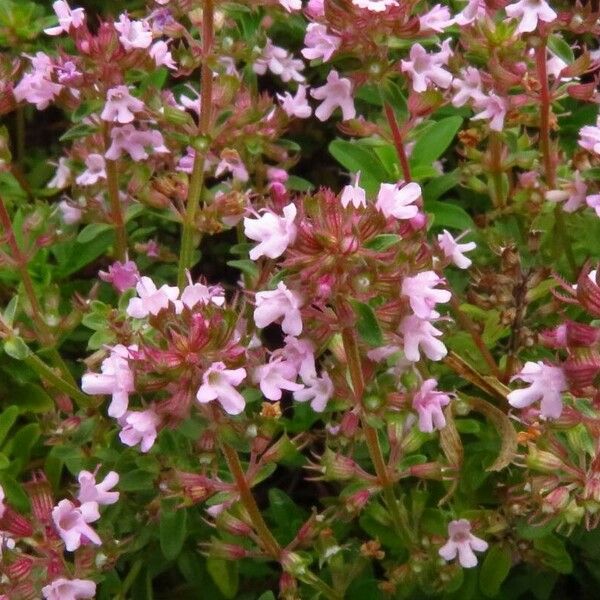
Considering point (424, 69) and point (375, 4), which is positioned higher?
point (375, 4)

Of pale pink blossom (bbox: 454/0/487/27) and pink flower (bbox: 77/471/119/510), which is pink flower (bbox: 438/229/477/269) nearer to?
pale pink blossom (bbox: 454/0/487/27)

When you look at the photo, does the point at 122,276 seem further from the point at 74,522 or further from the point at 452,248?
the point at 452,248

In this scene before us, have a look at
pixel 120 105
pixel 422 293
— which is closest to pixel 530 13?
pixel 422 293

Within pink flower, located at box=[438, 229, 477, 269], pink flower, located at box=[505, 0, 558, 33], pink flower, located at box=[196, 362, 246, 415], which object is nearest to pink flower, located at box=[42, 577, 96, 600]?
pink flower, located at box=[196, 362, 246, 415]

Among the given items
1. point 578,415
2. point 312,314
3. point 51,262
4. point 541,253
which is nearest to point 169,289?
point 312,314

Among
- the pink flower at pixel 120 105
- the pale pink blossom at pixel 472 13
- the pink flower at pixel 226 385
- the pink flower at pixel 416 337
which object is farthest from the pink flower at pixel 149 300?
the pale pink blossom at pixel 472 13
